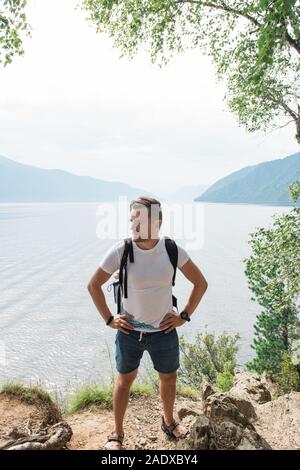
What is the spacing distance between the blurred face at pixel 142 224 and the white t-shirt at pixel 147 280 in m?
0.11

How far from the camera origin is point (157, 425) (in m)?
5.11

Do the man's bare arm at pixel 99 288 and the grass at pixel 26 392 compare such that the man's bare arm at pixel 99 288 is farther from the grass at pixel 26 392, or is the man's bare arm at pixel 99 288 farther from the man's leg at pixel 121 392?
the grass at pixel 26 392

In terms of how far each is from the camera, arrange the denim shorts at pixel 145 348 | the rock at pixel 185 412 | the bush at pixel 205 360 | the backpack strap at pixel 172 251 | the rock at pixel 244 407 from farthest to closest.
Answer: the bush at pixel 205 360 < the rock at pixel 244 407 < the rock at pixel 185 412 < the denim shorts at pixel 145 348 < the backpack strap at pixel 172 251

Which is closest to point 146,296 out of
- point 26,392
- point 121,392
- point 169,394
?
point 121,392

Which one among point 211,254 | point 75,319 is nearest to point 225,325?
point 75,319

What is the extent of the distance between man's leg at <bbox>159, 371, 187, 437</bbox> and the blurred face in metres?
1.54

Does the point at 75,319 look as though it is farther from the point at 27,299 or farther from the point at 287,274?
the point at 287,274

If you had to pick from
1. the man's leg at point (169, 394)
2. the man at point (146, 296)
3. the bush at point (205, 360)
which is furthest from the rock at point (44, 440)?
the bush at point (205, 360)

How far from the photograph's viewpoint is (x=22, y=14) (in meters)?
6.73

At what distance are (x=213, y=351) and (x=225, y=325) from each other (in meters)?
66.6

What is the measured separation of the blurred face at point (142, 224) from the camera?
3777mm

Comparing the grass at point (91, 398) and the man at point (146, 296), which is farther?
the grass at point (91, 398)

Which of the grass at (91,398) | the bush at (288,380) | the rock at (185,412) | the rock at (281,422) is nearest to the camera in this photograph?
the rock at (281,422)

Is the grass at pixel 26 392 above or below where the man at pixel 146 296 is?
below
